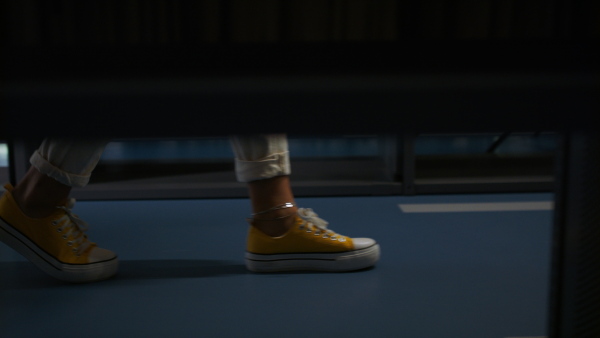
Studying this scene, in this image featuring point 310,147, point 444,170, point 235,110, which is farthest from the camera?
point 310,147

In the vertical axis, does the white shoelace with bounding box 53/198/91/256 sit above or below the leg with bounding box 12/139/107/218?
below

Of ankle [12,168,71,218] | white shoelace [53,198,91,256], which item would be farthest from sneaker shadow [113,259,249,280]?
ankle [12,168,71,218]

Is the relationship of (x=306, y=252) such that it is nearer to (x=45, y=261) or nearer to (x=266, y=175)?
(x=266, y=175)

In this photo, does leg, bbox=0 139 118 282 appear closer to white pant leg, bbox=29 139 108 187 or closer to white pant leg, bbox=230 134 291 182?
white pant leg, bbox=29 139 108 187

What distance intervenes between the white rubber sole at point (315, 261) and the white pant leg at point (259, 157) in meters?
0.19

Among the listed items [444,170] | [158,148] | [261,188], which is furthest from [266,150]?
[158,148]

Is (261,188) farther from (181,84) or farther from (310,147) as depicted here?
(310,147)

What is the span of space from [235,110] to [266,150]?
0.77m

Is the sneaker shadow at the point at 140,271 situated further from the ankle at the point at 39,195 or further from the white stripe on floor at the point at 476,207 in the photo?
the white stripe on floor at the point at 476,207

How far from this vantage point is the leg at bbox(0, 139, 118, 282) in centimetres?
101

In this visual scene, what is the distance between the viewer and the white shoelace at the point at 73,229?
41.2 inches

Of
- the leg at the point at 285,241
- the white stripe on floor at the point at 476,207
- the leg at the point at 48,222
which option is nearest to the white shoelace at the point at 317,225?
the leg at the point at 285,241

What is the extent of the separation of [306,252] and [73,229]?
52cm

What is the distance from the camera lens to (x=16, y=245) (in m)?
1.03
